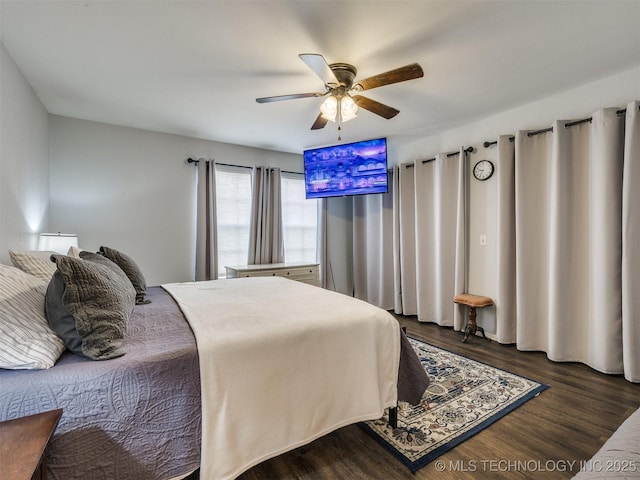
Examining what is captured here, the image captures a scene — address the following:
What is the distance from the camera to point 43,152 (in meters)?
2.87

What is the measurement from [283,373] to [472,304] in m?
2.53

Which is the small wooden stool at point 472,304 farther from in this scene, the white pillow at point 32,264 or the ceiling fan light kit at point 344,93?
the white pillow at point 32,264

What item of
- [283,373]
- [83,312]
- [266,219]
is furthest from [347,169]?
[83,312]

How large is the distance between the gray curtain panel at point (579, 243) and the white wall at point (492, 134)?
19 cm

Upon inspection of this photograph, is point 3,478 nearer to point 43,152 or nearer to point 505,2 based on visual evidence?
point 505,2

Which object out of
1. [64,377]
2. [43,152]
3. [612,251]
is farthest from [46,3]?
[612,251]

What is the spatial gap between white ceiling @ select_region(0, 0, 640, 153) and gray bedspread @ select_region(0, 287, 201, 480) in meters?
1.86

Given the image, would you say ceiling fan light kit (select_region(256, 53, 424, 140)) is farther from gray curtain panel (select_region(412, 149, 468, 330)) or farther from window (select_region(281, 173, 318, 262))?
window (select_region(281, 173, 318, 262))

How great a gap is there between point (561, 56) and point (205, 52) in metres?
2.56

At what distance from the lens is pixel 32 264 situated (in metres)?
1.79

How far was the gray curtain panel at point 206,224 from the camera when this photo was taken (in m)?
3.78

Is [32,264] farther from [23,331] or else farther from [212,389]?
[212,389]

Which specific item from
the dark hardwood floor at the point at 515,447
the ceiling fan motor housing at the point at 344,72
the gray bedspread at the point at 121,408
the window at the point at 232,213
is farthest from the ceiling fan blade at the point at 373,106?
the window at the point at 232,213

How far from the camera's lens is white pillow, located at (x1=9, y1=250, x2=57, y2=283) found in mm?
1757
